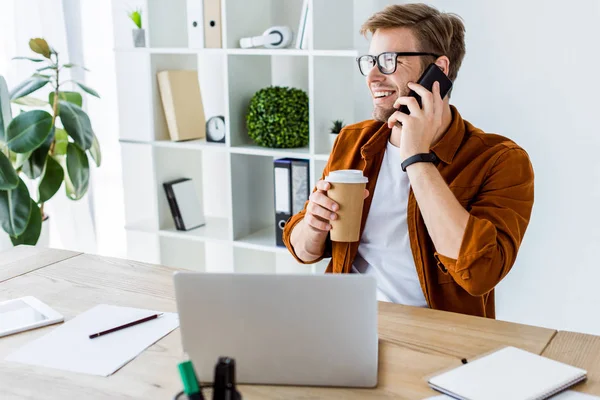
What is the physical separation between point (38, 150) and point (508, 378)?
2.25 metres

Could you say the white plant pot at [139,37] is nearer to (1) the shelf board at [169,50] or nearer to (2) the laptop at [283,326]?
(1) the shelf board at [169,50]

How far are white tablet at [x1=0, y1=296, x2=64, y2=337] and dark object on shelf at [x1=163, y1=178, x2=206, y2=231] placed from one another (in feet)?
5.05

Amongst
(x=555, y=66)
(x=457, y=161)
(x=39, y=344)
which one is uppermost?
(x=555, y=66)

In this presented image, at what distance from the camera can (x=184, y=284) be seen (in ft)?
3.67

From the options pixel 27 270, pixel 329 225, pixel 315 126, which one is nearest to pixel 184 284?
pixel 329 225

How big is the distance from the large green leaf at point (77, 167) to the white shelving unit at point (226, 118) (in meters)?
0.26

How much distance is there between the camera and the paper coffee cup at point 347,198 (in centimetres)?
140

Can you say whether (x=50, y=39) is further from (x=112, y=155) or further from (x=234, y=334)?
(x=234, y=334)

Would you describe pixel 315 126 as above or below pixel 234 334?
above

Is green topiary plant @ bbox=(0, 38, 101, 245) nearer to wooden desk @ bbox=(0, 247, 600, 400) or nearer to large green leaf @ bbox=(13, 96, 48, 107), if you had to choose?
large green leaf @ bbox=(13, 96, 48, 107)

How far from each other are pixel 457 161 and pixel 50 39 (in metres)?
2.27

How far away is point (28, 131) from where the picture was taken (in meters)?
2.65

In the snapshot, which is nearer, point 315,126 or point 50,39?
point 315,126

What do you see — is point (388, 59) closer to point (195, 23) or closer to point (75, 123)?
point (195, 23)
